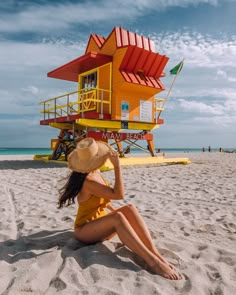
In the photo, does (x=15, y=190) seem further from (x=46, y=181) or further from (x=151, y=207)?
(x=151, y=207)

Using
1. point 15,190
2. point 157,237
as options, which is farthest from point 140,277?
point 15,190

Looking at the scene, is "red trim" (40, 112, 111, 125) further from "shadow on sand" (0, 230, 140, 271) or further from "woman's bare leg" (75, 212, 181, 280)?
"woman's bare leg" (75, 212, 181, 280)

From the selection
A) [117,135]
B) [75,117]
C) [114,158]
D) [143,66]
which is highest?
[143,66]

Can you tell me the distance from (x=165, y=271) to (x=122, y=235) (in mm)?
566

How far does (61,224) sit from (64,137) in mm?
12360

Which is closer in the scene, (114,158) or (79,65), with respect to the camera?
(114,158)

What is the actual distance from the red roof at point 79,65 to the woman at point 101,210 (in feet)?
36.1

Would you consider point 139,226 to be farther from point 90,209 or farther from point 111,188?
point 90,209

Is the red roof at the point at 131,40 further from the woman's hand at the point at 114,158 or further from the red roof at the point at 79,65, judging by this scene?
the woman's hand at the point at 114,158

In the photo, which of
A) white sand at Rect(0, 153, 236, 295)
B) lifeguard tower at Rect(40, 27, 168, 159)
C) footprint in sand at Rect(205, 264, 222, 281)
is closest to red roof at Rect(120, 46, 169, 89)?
lifeguard tower at Rect(40, 27, 168, 159)

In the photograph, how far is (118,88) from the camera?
14.1 metres

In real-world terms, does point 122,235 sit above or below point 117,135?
below

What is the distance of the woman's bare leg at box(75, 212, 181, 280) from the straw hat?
1.95 ft

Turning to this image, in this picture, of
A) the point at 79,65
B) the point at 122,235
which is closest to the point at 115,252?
the point at 122,235
